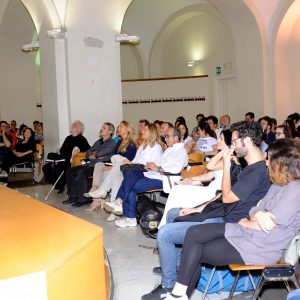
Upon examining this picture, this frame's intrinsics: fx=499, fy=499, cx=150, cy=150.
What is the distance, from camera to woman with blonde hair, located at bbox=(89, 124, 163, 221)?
6.48 m

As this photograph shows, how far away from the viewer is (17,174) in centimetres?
1183

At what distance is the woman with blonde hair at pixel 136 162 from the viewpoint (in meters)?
6.48

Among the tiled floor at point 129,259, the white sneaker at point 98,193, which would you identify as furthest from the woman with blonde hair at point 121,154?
the tiled floor at point 129,259

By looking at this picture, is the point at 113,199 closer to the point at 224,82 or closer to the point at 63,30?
the point at 63,30

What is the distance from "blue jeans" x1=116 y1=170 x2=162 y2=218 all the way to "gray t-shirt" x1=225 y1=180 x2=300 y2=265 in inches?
112

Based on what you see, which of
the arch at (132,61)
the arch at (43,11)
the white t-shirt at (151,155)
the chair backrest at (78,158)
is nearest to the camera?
the white t-shirt at (151,155)

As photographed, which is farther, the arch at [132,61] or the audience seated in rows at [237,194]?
the arch at [132,61]

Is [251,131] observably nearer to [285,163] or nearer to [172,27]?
[285,163]

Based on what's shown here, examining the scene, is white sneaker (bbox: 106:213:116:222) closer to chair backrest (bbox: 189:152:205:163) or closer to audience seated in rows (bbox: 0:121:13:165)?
chair backrest (bbox: 189:152:205:163)

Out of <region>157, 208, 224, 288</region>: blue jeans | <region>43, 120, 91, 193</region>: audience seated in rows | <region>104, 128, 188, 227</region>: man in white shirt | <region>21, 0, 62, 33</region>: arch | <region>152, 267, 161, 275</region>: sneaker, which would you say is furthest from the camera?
<region>21, 0, 62, 33</region>: arch

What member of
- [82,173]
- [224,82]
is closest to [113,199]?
[82,173]

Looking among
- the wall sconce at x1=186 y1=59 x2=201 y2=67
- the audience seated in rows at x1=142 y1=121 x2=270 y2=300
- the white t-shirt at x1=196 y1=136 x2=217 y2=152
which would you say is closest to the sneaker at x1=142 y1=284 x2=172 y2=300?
the audience seated in rows at x1=142 y1=121 x2=270 y2=300

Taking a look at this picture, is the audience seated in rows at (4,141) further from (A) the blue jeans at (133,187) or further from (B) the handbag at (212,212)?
(B) the handbag at (212,212)

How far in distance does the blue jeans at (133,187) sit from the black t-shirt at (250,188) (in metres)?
2.50
